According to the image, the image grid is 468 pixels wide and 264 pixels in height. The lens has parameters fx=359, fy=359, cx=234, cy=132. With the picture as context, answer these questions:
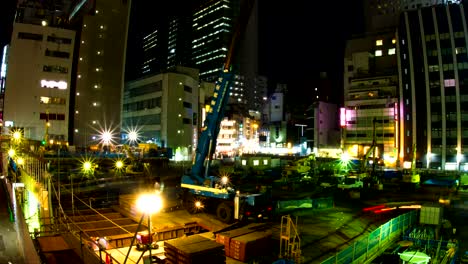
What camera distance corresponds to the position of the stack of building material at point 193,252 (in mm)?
12008

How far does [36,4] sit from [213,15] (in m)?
94.3

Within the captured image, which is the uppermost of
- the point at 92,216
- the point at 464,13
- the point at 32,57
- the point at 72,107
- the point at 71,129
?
the point at 464,13

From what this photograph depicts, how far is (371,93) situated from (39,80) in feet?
232

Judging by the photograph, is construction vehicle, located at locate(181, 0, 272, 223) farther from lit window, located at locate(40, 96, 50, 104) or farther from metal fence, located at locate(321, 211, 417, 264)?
lit window, located at locate(40, 96, 50, 104)

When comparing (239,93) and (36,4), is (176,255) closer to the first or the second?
(36,4)

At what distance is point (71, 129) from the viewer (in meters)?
76.0

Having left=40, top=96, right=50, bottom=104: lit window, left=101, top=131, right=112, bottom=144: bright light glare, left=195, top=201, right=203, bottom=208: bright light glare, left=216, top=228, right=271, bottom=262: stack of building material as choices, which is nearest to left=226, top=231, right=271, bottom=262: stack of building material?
left=216, top=228, right=271, bottom=262: stack of building material

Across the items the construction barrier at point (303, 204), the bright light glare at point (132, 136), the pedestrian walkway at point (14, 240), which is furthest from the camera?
the bright light glare at point (132, 136)

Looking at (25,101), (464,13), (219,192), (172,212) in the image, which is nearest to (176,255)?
(219,192)

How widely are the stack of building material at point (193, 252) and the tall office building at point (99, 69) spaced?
224 feet

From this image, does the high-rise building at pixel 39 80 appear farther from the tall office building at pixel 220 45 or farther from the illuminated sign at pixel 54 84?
the tall office building at pixel 220 45

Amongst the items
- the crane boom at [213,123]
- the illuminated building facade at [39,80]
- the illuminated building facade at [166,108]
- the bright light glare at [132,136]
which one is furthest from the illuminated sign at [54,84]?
the crane boom at [213,123]

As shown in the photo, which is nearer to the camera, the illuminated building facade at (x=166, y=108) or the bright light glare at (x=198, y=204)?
the bright light glare at (x=198, y=204)

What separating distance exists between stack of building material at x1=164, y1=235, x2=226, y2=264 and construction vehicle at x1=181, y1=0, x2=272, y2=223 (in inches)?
244
